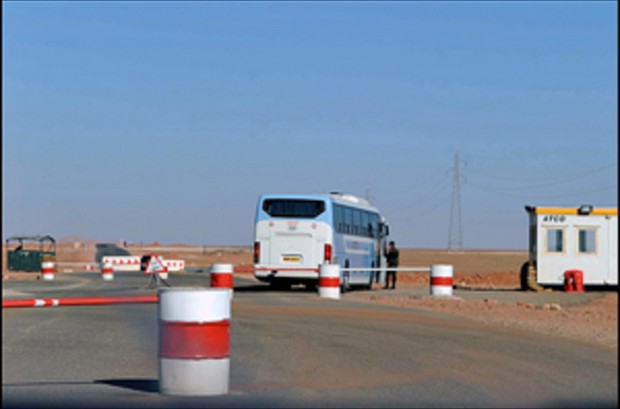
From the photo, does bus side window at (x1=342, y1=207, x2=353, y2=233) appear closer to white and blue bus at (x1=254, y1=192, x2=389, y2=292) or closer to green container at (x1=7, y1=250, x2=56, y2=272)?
white and blue bus at (x1=254, y1=192, x2=389, y2=292)

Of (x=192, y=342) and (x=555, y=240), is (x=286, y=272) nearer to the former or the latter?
(x=555, y=240)

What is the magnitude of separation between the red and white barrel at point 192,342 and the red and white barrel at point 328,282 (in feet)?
71.7

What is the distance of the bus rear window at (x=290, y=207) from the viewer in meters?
40.7

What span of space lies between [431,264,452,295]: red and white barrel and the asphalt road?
10.3 metres

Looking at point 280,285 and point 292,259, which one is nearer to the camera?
point 292,259

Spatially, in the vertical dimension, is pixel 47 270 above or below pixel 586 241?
below

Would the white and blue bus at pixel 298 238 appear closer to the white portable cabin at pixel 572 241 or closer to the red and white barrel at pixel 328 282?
the white portable cabin at pixel 572 241

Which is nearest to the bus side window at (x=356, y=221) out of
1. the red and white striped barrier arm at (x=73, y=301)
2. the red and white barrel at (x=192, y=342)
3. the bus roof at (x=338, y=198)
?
the bus roof at (x=338, y=198)

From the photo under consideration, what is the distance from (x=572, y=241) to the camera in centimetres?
4056

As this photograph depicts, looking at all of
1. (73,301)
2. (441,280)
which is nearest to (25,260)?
(441,280)

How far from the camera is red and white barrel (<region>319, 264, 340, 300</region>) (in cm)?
3216

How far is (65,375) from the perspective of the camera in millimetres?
12141

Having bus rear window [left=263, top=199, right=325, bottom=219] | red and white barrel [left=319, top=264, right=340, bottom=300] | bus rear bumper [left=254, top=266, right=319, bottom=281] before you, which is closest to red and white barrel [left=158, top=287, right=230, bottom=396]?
red and white barrel [left=319, top=264, right=340, bottom=300]

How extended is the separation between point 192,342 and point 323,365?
3405 mm
